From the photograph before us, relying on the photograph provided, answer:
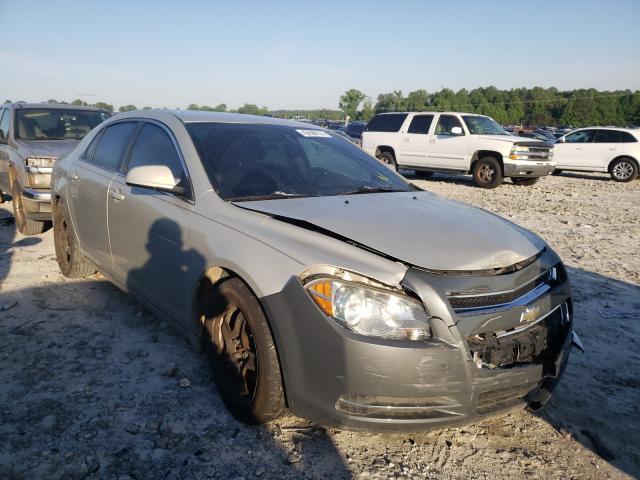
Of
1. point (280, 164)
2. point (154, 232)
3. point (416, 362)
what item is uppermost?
point (280, 164)

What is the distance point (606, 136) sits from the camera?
51.3 ft

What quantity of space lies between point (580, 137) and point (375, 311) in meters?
16.8

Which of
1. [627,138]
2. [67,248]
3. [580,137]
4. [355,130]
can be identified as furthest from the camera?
[355,130]

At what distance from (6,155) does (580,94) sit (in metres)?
114

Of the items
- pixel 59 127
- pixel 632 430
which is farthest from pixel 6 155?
pixel 632 430

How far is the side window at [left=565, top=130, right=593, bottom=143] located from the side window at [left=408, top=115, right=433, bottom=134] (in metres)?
5.69

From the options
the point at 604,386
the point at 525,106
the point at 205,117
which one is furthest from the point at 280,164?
the point at 525,106

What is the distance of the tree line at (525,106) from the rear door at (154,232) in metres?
82.7

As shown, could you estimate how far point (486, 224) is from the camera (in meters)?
2.77

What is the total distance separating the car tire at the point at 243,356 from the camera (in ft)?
7.70

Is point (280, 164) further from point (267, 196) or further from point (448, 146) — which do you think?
point (448, 146)

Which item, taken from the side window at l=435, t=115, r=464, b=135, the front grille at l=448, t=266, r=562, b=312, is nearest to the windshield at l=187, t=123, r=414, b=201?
Result: the front grille at l=448, t=266, r=562, b=312

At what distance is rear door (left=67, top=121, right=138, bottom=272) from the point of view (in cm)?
385

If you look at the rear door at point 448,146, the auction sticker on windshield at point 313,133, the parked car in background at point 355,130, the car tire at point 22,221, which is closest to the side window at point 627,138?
the rear door at point 448,146
